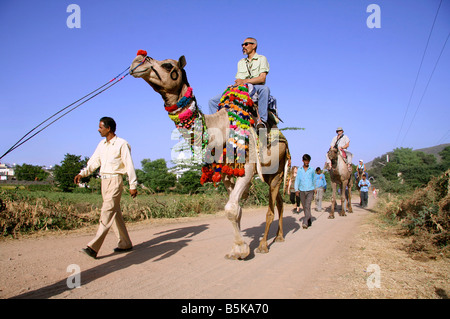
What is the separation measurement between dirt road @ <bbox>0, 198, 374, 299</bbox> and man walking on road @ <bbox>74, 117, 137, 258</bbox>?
2.07 ft

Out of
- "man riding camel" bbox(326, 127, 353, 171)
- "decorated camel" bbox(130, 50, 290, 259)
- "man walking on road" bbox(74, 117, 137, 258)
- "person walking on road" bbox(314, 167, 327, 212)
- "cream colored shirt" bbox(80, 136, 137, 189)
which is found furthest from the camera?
"person walking on road" bbox(314, 167, 327, 212)

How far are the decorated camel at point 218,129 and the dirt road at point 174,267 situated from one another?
2.33 ft

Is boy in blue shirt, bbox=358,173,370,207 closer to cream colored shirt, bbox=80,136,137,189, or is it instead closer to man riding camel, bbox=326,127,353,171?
man riding camel, bbox=326,127,353,171

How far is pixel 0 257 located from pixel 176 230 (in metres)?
4.24

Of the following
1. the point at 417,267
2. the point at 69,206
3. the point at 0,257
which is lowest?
the point at 417,267

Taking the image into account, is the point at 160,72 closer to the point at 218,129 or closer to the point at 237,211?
the point at 218,129

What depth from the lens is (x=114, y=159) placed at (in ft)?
19.2

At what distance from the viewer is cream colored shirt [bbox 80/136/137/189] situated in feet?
19.1

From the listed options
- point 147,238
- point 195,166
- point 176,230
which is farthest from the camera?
point 195,166

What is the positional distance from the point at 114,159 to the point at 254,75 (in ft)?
10.8

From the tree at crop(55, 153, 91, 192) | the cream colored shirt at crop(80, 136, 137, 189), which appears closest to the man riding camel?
the cream colored shirt at crop(80, 136, 137, 189)
